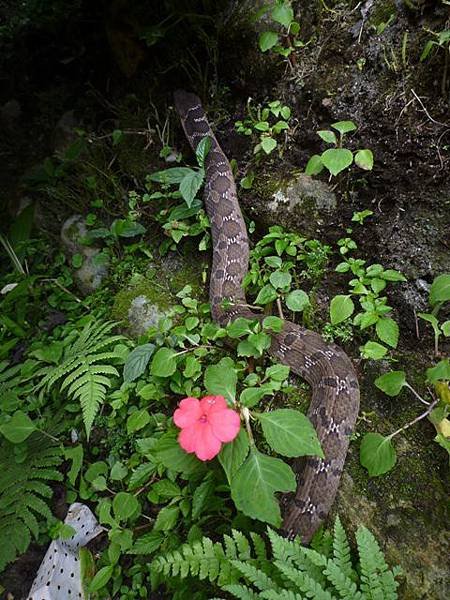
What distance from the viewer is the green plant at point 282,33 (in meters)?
3.94

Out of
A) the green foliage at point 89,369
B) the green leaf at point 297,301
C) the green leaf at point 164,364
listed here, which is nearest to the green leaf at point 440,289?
the green leaf at point 297,301

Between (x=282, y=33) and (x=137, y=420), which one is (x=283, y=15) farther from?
(x=137, y=420)

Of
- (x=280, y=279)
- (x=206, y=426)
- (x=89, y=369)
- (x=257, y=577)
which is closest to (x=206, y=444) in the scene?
(x=206, y=426)

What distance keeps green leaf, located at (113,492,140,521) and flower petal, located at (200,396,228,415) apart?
1.24 m

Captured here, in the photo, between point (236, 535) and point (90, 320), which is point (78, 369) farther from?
point (236, 535)

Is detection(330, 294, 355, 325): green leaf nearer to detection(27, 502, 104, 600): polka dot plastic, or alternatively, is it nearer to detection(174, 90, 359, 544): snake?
detection(174, 90, 359, 544): snake

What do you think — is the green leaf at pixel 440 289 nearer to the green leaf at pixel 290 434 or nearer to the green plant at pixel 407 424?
the green plant at pixel 407 424

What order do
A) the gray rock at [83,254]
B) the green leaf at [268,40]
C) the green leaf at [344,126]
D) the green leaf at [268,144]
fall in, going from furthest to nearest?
the gray rock at [83,254] < the green leaf at [268,144] < the green leaf at [268,40] < the green leaf at [344,126]

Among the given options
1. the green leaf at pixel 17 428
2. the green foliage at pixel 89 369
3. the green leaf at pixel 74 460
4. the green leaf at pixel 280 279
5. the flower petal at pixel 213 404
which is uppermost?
the flower petal at pixel 213 404

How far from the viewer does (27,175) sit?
5.62m

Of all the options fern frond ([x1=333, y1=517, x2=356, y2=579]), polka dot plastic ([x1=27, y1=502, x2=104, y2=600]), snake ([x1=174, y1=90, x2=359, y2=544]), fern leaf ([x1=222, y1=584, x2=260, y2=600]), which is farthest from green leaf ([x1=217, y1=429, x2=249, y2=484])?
polka dot plastic ([x1=27, y1=502, x2=104, y2=600])

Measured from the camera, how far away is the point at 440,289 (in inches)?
119

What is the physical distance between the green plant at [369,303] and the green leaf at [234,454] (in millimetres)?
1228

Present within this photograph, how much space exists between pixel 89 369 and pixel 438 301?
104 inches
